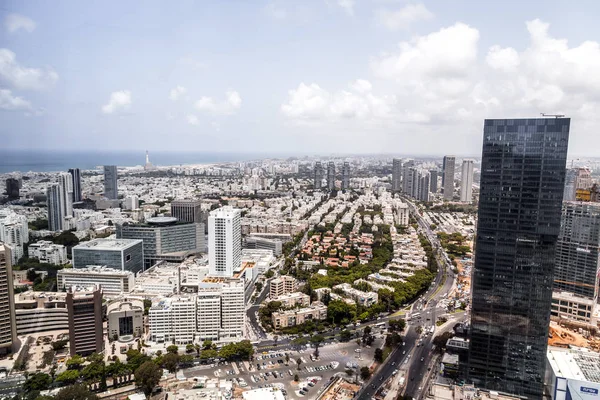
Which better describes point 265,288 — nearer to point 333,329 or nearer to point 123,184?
point 333,329

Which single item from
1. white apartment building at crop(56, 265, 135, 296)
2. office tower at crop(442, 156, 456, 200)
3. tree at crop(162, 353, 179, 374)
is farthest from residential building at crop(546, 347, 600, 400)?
office tower at crop(442, 156, 456, 200)

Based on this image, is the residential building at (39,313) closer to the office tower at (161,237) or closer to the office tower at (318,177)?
the office tower at (161,237)

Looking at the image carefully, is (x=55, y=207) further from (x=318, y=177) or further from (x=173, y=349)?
(x=318, y=177)

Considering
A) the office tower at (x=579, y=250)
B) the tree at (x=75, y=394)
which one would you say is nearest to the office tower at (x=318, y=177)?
the office tower at (x=579, y=250)

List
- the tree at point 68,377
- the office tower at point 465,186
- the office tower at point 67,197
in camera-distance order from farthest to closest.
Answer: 1. the office tower at point 465,186
2. the office tower at point 67,197
3. the tree at point 68,377

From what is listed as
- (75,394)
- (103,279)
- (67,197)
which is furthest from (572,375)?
(67,197)

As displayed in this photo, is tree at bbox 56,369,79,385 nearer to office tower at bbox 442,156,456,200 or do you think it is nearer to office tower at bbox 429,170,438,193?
office tower at bbox 442,156,456,200

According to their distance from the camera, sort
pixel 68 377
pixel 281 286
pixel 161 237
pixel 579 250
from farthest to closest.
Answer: pixel 161 237 → pixel 281 286 → pixel 579 250 → pixel 68 377

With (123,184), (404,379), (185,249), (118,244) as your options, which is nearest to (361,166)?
(123,184)
